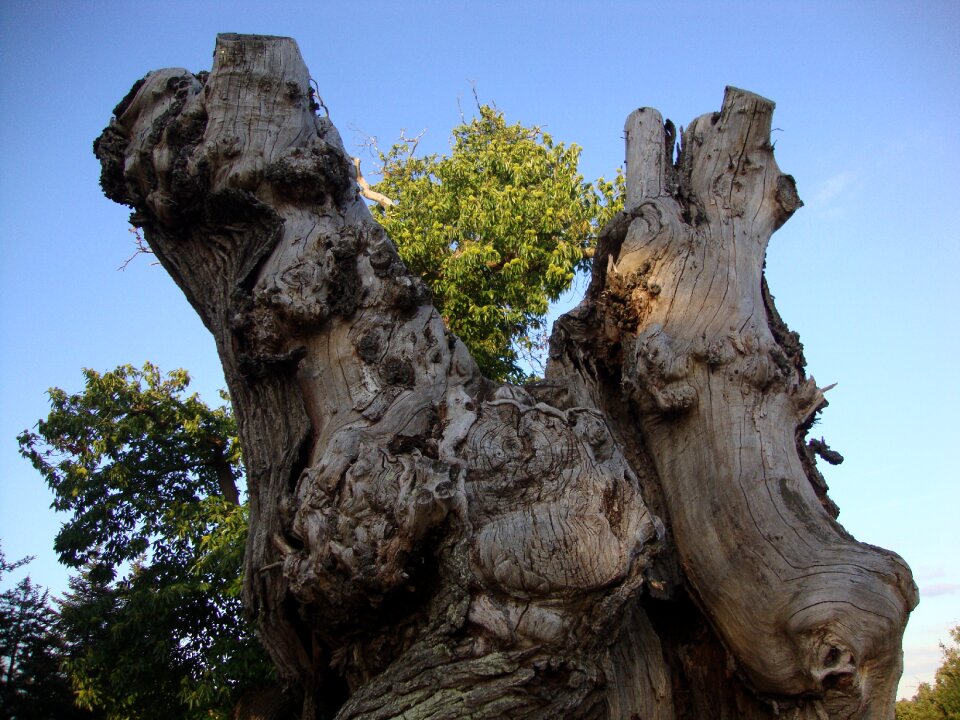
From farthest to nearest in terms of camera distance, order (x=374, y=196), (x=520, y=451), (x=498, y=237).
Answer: (x=374, y=196), (x=498, y=237), (x=520, y=451)

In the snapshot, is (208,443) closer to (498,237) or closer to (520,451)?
(498,237)

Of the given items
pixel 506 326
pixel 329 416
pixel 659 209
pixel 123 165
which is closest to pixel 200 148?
pixel 123 165

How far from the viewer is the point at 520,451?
7.86ft

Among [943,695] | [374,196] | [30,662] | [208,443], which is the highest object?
[374,196]

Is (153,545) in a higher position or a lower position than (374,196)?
lower

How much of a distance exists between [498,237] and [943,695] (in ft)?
36.9

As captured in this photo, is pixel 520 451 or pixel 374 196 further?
pixel 374 196

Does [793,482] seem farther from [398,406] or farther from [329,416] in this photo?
[329,416]

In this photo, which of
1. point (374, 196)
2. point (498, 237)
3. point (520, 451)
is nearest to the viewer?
point (520, 451)

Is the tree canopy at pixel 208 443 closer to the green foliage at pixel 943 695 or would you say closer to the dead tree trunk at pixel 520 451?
the dead tree trunk at pixel 520 451

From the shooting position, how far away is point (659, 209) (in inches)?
126

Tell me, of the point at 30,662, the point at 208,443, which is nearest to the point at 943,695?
the point at 208,443

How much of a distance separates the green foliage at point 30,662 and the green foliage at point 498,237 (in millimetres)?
9530

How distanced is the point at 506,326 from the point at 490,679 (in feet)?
26.5
